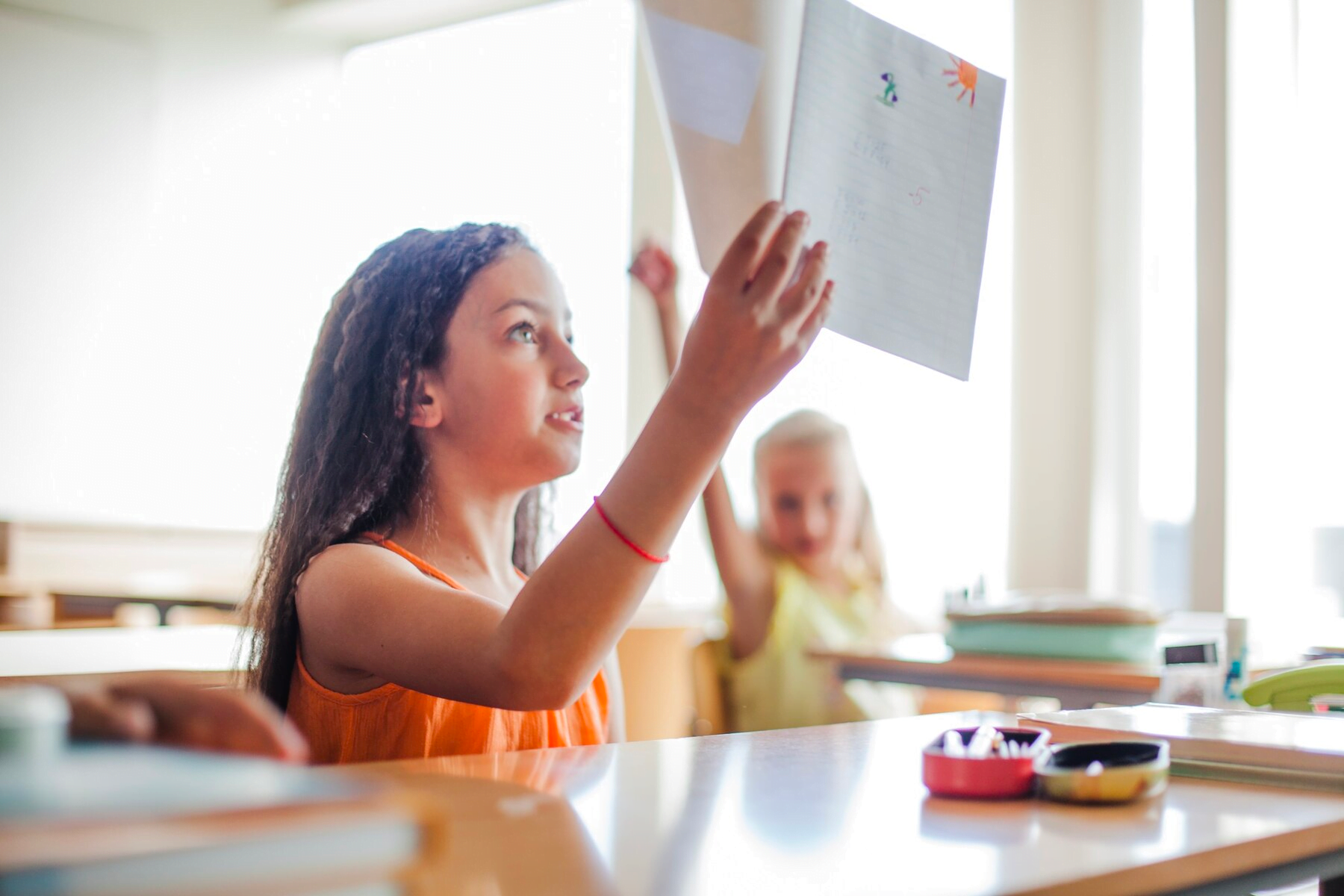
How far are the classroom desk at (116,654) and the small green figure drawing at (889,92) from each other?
100 cm

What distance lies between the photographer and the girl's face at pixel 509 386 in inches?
48.8

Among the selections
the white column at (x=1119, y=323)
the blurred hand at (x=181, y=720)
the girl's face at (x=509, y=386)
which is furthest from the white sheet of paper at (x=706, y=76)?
the white column at (x=1119, y=323)

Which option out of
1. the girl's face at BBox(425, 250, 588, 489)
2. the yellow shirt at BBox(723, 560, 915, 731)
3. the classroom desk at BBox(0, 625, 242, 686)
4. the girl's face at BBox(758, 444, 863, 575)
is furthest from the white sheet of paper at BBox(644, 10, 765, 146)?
the girl's face at BBox(758, 444, 863, 575)

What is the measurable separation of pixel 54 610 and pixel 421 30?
288 centimetres

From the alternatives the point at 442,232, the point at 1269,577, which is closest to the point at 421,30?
the point at 1269,577

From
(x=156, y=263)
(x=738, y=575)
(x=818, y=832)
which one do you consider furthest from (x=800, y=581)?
(x=156, y=263)

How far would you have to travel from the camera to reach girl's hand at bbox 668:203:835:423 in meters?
0.85

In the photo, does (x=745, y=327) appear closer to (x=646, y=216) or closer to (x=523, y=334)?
(x=523, y=334)

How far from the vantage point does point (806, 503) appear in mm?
3006

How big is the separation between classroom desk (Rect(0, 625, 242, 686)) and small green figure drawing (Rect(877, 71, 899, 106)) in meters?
1.00

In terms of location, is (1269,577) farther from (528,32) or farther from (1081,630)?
(528,32)

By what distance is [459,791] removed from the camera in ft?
2.32

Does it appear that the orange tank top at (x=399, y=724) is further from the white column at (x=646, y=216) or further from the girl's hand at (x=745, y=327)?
the white column at (x=646, y=216)

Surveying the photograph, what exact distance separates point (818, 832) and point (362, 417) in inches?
30.5
